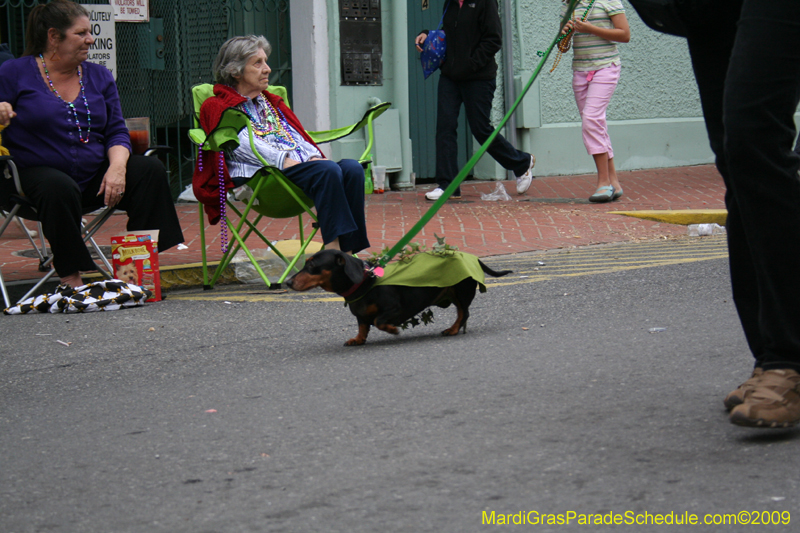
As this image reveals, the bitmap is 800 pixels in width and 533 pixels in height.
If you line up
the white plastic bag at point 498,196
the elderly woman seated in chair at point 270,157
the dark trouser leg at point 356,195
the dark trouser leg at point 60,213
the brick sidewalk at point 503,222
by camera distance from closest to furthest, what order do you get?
1. the dark trouser leg at point 60,213
2. the elderly woman seated in chair at point 270,157
3. the dark trouser leg at point 356,195
4. the brick sidewalk at point 503,222
5. the white plastic bag at point 498,196

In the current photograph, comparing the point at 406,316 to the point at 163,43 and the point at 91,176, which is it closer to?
the point at 91,176

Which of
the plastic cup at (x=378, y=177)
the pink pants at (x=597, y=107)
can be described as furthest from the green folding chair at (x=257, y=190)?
the plastic cup at (x=378, y=177)

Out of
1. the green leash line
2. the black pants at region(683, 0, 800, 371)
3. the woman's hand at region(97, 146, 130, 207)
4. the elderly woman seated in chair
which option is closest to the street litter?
the elderly woman seated in chair

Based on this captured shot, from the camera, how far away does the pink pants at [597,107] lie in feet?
28.9

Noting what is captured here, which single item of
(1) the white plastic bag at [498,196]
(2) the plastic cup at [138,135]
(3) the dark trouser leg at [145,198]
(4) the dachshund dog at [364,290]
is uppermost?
(2) the plastic cup at [138,135]

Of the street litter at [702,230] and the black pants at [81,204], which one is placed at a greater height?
the black pants at [81,204]

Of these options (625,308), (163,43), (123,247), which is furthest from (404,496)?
(163,43)

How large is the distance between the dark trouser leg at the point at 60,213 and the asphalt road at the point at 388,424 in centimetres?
49

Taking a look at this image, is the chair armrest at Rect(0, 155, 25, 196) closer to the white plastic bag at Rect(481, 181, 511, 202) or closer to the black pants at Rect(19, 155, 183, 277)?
the black pants at Rect(19, 155, 183, 277)

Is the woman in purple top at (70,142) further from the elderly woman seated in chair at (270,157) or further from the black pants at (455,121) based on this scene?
the black pants at (455,121)

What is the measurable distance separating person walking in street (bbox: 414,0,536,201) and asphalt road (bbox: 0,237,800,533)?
470cm

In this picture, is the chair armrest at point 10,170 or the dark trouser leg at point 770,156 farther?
the chair armrest at point 10,170

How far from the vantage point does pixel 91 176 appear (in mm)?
5281

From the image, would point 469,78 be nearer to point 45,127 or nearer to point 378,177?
point 378,177
